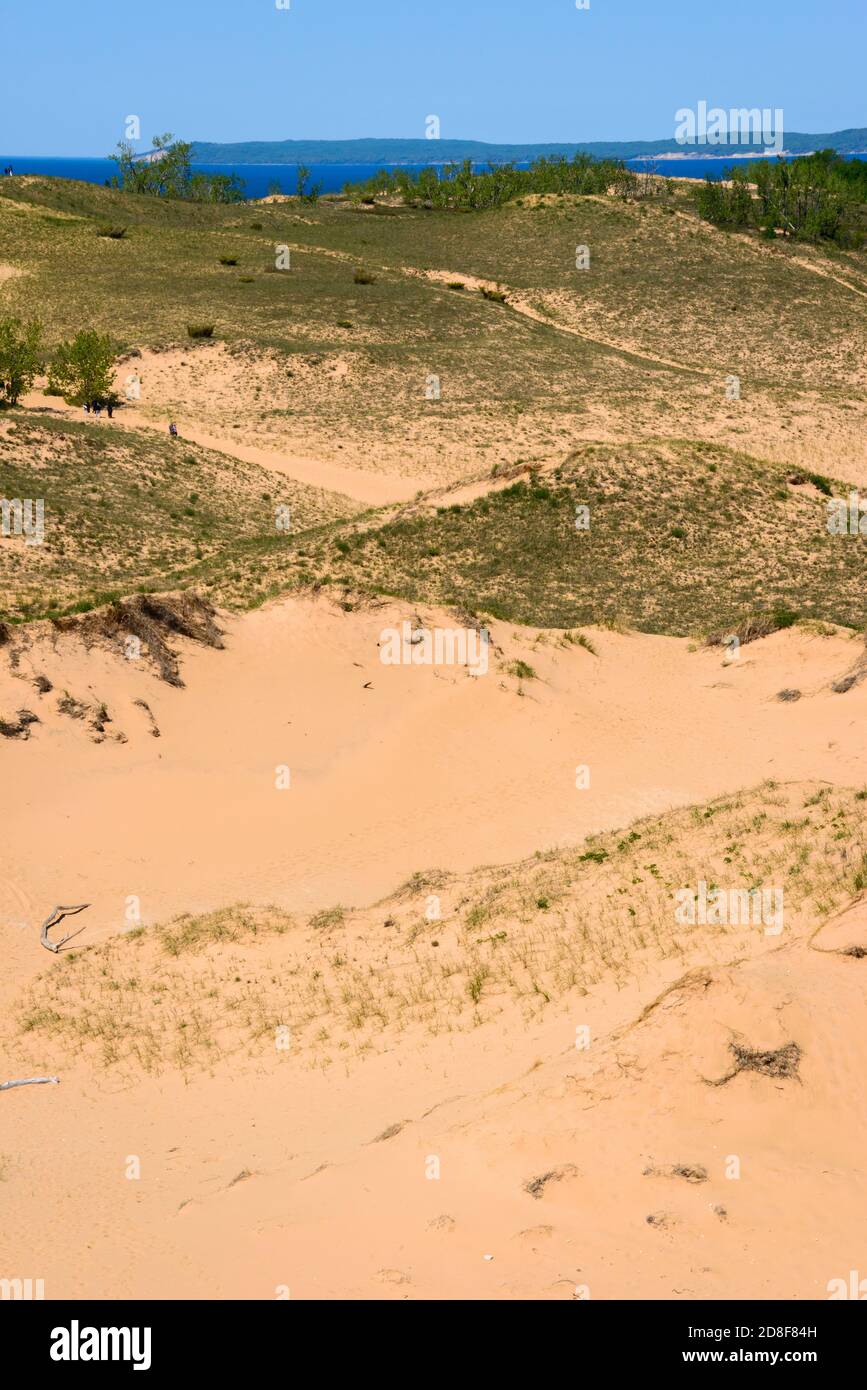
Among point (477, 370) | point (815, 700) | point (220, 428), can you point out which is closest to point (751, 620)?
point (815, 700)

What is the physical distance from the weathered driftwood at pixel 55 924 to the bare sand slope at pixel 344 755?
0.77 ft

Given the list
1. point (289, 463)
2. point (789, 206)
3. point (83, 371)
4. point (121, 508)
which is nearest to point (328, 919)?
point (121, 508)

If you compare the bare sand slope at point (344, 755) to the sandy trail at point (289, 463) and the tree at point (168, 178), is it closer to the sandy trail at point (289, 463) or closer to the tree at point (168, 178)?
the sandy trail at point (289, 463)

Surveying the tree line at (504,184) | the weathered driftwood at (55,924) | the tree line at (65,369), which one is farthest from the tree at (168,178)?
the weathered driftwood at (55,924)

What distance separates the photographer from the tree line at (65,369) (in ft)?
189

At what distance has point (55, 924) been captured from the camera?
23203mm

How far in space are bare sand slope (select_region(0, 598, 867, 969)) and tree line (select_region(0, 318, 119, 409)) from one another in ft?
99.7

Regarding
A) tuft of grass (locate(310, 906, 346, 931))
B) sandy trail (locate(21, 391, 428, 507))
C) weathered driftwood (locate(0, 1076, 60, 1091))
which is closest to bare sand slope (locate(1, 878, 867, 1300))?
weathered driftwood (locate(0, 1076, 60, 1091))

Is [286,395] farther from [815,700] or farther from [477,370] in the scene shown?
[815,700]

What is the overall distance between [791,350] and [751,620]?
50142 millimetres

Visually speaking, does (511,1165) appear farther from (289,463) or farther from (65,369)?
(65,369)

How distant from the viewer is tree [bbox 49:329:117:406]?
6009 centimetres

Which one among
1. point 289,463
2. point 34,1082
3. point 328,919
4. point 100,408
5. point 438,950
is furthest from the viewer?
point 100,408

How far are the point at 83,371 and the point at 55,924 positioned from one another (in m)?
42.2
